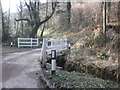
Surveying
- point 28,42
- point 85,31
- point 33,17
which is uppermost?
point 33,17

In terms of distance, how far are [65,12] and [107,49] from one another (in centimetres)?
2104

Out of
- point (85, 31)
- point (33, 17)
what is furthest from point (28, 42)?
point (85, 31)

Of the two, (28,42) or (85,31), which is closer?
(85,31)

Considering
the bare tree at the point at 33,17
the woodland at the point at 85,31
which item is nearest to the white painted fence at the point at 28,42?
the woodland at the point at 85,31

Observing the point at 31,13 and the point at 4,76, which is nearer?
the point at 4,76

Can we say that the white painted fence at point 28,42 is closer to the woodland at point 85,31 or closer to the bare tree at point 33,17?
the woodland at point 85,31

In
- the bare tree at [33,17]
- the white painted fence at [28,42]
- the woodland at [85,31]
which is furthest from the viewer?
the bare tree at [33,17]

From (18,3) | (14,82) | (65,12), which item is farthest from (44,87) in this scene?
(18,3)

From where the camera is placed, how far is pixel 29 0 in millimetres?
29500

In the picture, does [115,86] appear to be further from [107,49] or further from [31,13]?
[31,13]

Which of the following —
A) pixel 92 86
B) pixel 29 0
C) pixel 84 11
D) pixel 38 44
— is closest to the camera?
pixel 92 86

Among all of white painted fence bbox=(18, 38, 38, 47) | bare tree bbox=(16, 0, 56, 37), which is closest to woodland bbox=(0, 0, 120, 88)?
bare tree bbox=(16, 0, 56, 37)

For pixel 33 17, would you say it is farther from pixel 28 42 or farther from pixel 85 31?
pixel 85 31

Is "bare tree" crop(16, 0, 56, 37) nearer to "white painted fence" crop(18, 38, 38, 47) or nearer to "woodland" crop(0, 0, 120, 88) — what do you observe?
"woodland" crop(0, 0, 120, 88)
